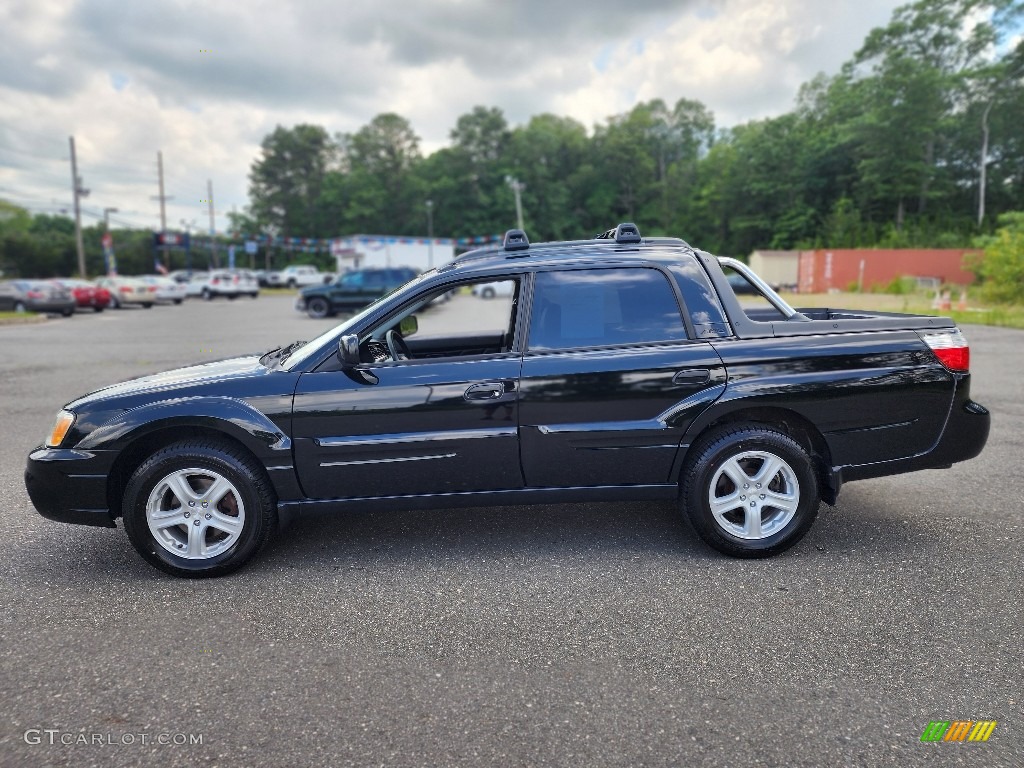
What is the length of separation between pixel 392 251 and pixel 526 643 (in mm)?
44892

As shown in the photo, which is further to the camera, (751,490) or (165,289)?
(165,289)

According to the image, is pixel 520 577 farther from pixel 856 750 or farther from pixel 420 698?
pixel 856 750

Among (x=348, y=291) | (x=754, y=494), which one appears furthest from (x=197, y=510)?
(x=348, y=291)

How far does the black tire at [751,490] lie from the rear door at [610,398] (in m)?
0.19

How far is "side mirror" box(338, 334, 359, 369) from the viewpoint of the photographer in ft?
11.2

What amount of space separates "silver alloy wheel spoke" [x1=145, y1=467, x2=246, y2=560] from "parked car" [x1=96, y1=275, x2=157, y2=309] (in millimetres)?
31093

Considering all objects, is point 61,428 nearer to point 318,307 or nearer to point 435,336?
point 435,336

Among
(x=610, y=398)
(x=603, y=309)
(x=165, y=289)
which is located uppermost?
(x=165, y=289)

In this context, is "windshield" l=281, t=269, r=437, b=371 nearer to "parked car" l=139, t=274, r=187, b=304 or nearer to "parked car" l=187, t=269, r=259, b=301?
"parked car" l=139, t=274, r=187, b=304

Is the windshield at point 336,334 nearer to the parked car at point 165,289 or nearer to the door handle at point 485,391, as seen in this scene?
the door handle at point 485,391

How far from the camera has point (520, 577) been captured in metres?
3.42

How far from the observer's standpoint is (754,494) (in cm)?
357

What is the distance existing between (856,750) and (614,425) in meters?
1.79

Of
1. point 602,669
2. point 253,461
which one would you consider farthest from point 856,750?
point 253,461
